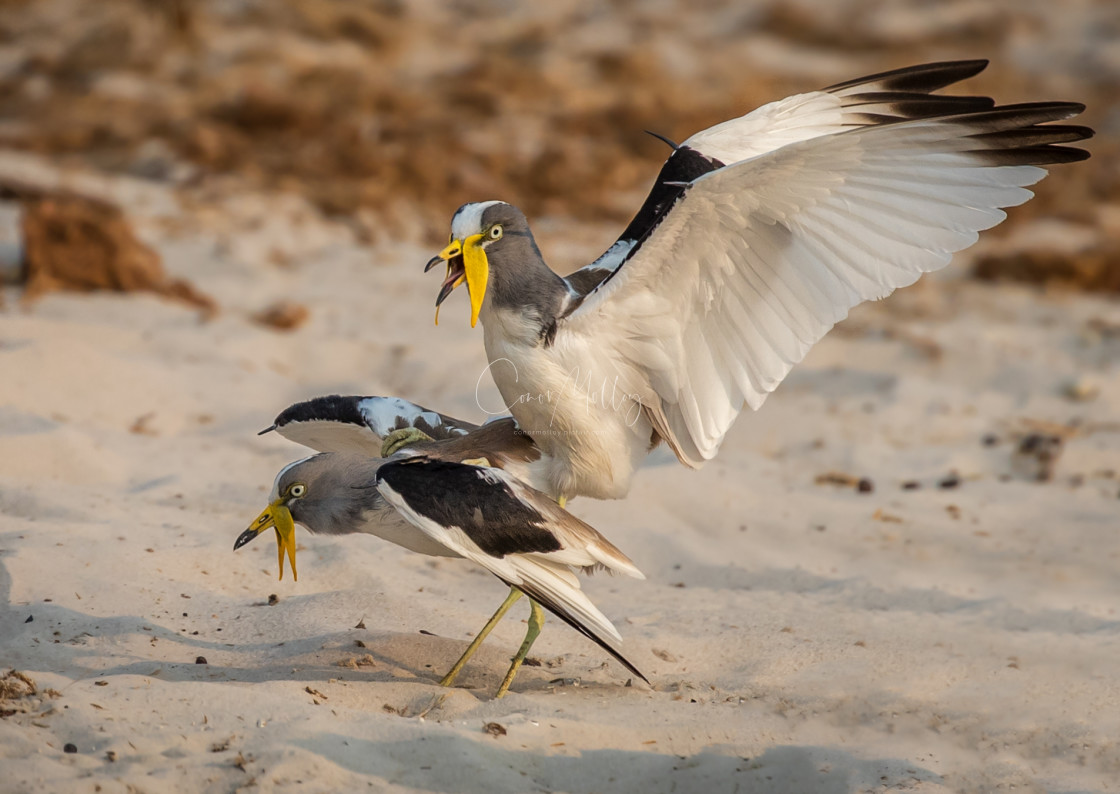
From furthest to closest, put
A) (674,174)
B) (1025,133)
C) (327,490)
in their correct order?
(674,174), (327,490), (1025,133)

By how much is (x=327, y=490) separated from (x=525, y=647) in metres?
0.76

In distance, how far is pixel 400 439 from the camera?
12.2ft

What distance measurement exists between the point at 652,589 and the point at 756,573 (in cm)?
45

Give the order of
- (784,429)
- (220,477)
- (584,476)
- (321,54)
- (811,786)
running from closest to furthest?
(811,786)
(584,476)
(220,477)
(784,429)
(321,54)

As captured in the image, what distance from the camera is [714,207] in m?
3.17

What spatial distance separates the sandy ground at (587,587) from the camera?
3.08 metres

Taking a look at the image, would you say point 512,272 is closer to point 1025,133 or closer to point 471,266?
point 471,266

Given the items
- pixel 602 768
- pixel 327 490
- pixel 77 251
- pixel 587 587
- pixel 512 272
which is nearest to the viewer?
pixel 602 768

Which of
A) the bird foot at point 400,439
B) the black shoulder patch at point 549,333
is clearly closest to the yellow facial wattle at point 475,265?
the black shoulder patch at point 549,333

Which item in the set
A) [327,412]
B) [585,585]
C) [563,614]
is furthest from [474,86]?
[563,614]

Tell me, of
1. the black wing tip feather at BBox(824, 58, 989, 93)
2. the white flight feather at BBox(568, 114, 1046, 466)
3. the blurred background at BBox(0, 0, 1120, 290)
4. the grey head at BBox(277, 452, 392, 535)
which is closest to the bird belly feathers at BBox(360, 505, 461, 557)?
the grey head at BBox(277, 452, 392, 535)

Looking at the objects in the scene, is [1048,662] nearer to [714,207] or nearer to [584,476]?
[584,476]

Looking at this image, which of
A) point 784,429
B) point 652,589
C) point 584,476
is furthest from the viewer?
point 784,429

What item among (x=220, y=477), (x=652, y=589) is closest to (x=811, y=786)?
(x=652, y=589)
